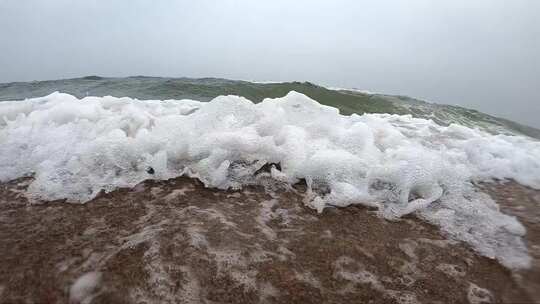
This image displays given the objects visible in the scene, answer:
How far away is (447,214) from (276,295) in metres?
1.47

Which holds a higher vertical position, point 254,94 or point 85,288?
point 85,288

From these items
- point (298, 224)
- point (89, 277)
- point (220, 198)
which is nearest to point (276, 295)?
point (298, 224)

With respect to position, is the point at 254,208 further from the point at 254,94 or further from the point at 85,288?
the point at 254,94

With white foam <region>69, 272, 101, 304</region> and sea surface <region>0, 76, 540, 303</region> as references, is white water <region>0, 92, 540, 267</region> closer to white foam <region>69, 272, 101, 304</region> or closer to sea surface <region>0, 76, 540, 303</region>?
sea surface <region>0, 76, 540, 303</region>

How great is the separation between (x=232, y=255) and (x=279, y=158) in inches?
54.4

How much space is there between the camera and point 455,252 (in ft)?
6.99

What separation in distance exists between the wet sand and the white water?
0.59ft

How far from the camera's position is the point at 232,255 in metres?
1.96

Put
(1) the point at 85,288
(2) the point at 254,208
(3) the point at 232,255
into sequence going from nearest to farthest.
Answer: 1. (1) the point at 85,288
2. (3) the point at 232,255
3. (2) the point at 254,208

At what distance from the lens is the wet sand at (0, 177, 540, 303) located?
5.59 ft

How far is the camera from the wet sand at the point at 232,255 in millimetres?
1705

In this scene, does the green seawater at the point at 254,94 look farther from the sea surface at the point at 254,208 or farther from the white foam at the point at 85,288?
the white foam at the point at 85,288

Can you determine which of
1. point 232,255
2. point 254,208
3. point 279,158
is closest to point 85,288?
point 232,255

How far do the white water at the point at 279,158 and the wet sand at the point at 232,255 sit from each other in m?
0.18
